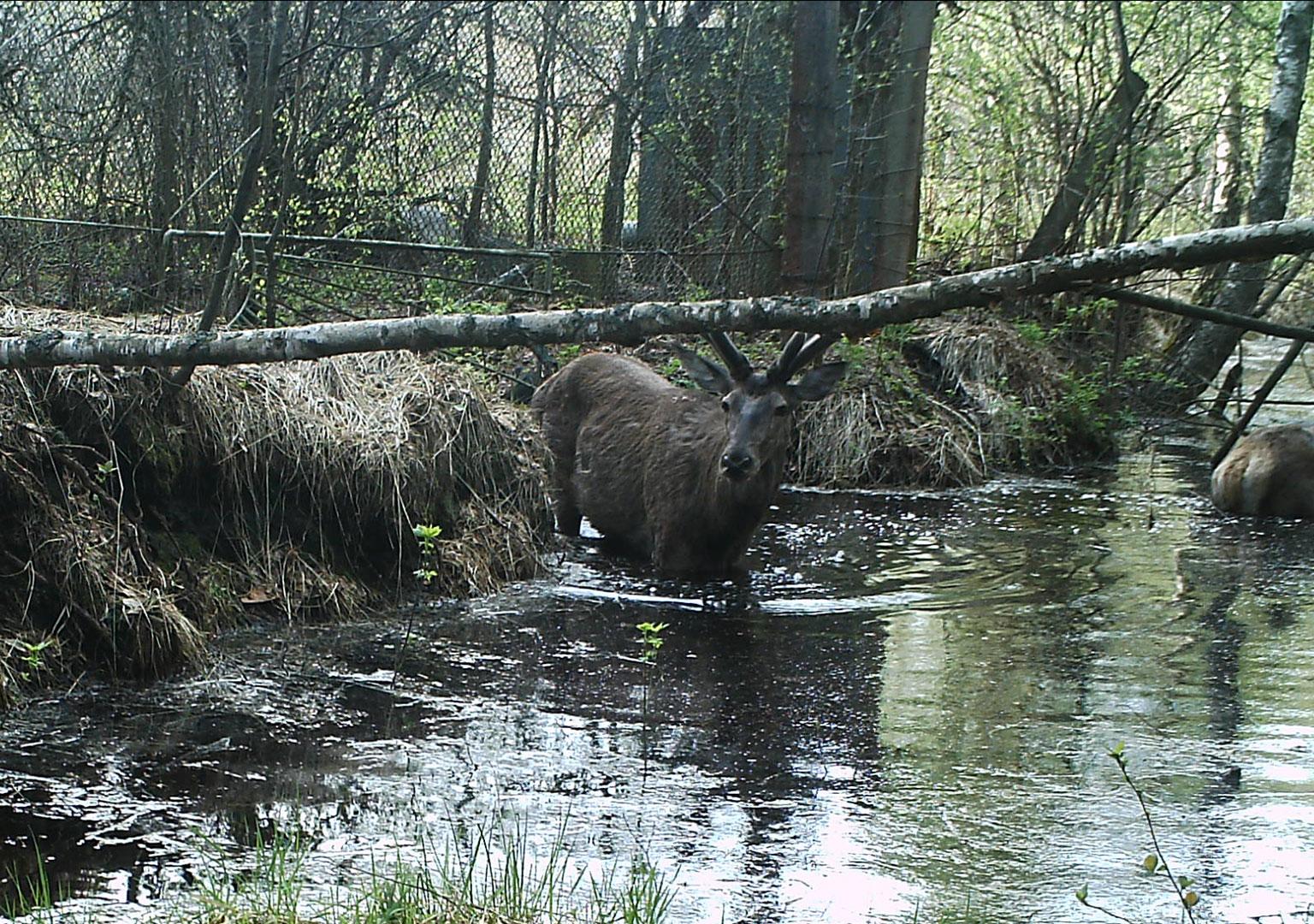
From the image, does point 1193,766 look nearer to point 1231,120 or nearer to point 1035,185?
point 1035,185

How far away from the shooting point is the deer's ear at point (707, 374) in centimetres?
839

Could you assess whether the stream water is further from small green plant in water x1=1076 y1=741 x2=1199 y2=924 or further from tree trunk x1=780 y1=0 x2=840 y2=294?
tree trunk x1=780 y1=0 x2=840 y2=294

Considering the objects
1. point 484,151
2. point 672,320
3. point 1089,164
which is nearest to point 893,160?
point 1089,164

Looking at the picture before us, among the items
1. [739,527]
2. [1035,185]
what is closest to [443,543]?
[739,527]

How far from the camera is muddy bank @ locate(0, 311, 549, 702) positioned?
18.7ft

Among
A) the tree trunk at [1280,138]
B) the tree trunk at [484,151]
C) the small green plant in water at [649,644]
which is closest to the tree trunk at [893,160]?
the tree trunk at [1280,138]

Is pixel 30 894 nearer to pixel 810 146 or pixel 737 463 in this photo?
pixel 737 463

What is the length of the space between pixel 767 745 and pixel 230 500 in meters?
3.02

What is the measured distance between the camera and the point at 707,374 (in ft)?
27.8

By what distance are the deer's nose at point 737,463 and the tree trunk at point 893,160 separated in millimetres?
4482

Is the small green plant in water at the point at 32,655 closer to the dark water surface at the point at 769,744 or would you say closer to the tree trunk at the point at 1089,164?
the dark water surface at the point at 769,744

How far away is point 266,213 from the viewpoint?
415 inches

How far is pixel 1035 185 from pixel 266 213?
7.52 m

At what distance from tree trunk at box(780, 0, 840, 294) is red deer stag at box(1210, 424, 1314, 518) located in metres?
3.41
